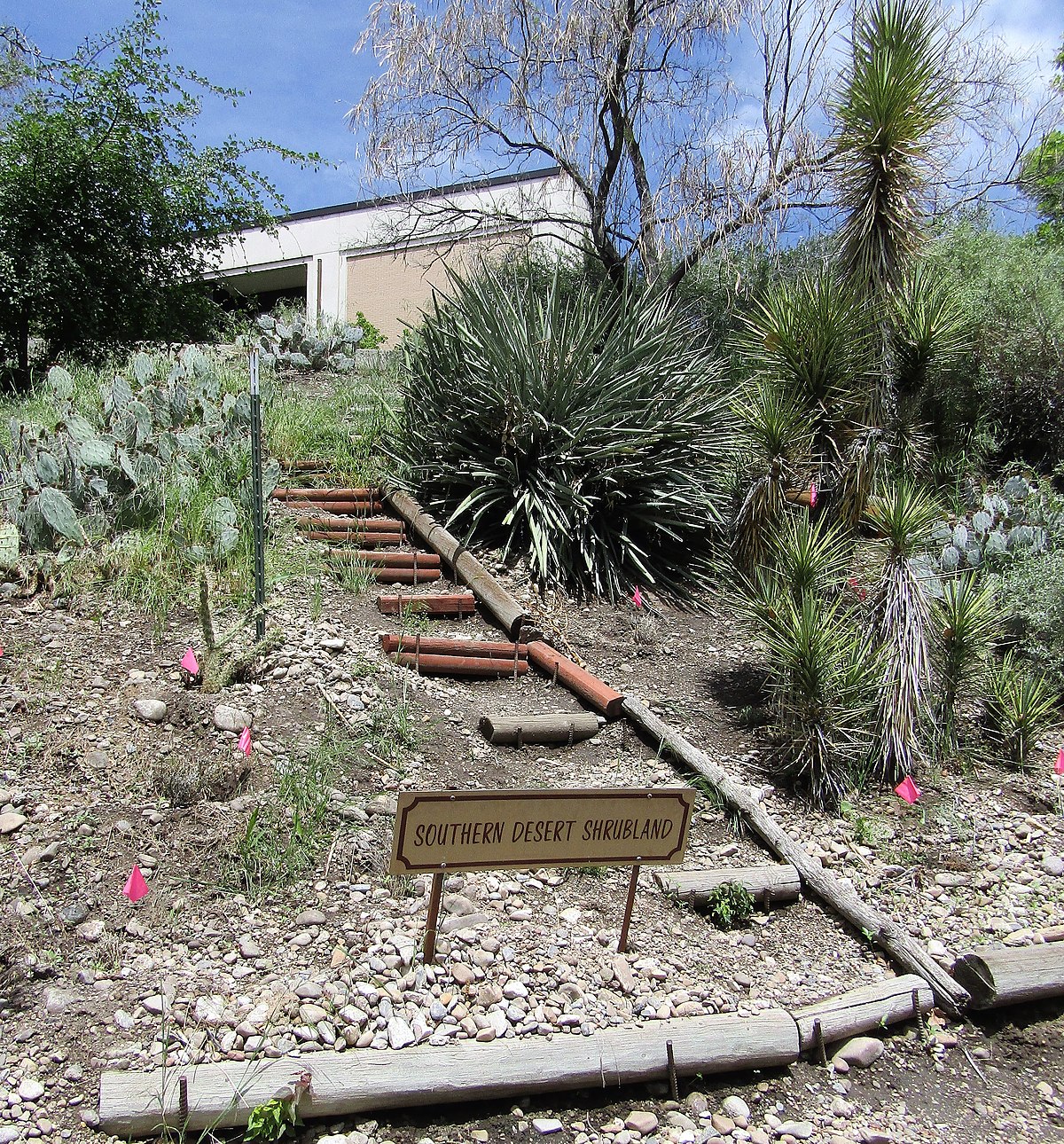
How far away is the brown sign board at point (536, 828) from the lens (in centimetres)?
355

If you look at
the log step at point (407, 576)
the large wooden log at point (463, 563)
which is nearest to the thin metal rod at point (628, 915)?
the large wooden log at point (463, 563)

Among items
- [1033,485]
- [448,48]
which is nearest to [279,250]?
[448,48]

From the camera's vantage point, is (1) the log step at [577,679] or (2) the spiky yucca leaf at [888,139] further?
(2) the spiky yucca leaf at [888,139]

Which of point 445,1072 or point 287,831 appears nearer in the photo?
point 445,1072

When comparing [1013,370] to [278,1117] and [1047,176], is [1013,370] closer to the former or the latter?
[1047,176]

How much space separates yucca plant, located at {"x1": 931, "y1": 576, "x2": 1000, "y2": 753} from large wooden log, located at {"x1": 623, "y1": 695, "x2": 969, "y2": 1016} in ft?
5.11

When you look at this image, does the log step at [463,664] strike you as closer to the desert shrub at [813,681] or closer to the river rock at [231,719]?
the river rock at [231,719]

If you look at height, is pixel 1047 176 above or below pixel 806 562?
above

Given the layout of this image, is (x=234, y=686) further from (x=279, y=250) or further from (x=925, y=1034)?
(x=279, y=250)

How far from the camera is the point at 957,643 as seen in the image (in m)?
6.14

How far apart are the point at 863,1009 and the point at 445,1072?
1.80 metres

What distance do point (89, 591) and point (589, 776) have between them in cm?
322

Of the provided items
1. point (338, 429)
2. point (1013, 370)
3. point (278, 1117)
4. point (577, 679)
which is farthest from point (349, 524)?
point (1013, 370)

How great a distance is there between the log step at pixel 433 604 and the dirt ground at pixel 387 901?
64 centimetres
